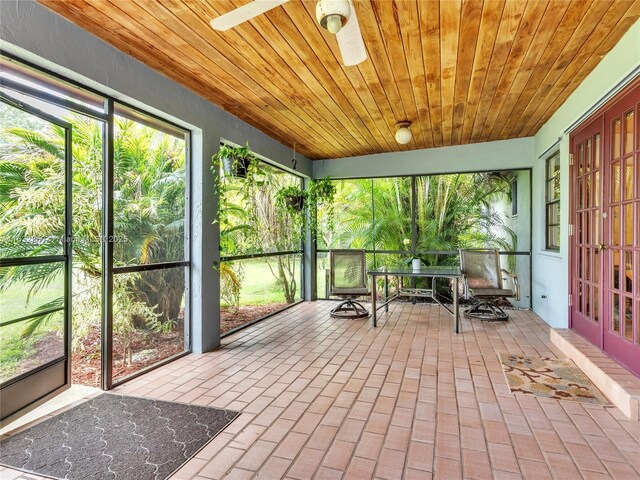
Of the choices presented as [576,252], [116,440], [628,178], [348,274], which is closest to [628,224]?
[628,178]

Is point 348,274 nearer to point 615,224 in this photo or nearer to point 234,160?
point 234,160

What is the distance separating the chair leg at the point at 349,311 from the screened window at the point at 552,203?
8.50 ft

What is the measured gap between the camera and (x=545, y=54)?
2662 mm

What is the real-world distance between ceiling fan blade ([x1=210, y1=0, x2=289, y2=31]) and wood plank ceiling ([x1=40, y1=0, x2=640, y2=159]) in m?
0.31

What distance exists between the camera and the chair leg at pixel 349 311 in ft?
16.1

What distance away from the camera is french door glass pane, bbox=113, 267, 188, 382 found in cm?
279

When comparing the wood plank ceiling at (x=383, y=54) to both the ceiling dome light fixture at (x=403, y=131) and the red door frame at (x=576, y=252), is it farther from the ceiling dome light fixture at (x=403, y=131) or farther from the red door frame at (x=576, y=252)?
the red door frame at (x=576, y=252)

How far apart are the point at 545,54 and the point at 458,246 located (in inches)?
131

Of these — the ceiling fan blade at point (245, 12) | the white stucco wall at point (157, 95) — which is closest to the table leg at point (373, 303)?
the white stucco wall at point (157, 95)

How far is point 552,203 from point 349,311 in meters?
3.06

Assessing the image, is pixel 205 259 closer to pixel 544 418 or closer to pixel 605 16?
pixel 544 418

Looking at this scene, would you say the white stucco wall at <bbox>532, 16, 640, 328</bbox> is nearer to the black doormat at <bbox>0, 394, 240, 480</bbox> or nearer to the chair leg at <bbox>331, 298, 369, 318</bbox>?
the chair leg at <bbox>331, 298, 369, 318</bbox>

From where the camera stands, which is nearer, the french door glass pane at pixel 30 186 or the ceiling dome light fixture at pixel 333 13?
the ceiling dome light fixture at pixel 333 13

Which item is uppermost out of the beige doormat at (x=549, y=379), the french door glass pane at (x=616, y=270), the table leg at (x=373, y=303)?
the french door glass pane at (x=616, y=270)
